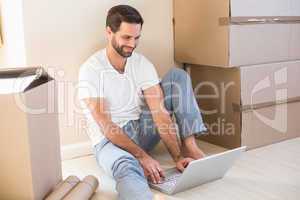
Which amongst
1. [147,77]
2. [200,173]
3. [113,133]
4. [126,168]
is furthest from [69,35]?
[200,173]

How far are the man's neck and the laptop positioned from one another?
57cm

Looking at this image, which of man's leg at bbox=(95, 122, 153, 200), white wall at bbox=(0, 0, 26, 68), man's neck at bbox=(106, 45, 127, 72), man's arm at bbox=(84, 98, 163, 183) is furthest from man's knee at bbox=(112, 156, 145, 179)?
white wall at bbox=(0, 0, 26, 68)

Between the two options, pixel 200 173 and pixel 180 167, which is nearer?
pixel 200 173

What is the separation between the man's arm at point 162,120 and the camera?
1912mm

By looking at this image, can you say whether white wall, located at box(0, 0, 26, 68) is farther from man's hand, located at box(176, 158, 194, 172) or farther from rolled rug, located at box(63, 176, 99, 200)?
man's hand, located at box(176, 158, 194, 172)

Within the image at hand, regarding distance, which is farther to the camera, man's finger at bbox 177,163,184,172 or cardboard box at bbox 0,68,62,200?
man's finger at bbox 177,163,184,172

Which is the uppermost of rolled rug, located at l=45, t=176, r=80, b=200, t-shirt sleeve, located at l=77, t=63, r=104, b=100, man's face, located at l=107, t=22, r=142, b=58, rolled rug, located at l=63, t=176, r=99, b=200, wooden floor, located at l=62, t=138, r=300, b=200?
man's face, located at l=107, t=22, r=142, b=58

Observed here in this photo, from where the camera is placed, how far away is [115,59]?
6.22 feet

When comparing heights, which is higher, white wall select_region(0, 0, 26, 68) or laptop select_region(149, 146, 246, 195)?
white wall select_region(0, 0, 26, 68)

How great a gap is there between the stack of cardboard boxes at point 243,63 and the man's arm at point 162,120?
1.29 ft

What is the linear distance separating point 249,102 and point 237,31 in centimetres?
39

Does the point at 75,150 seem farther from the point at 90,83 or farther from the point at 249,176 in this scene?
the point at 249,176

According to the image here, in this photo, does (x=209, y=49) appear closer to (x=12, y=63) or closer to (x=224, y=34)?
(x=224, y=34)

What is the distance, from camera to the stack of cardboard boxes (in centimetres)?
202
